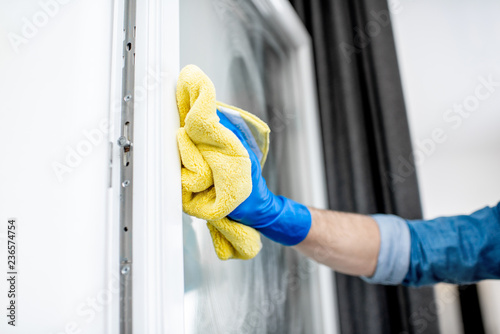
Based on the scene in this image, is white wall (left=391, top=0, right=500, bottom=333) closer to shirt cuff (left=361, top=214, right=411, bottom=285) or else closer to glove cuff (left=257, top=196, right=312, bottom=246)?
shirt cuff (left=361, top=214, right=411, bottom=285)

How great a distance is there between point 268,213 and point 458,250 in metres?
0.49

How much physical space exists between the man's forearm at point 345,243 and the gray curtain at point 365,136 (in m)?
0.34

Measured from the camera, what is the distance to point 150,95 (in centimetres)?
44

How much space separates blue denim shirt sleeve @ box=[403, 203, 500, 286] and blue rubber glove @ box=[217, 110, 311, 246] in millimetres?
318

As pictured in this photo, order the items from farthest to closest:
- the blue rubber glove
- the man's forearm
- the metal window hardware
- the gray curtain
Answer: the gray curtain < the man's forearm < the blue rubber glove < the metal window hardware

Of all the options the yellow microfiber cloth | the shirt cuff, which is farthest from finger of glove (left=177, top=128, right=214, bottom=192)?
the shirt cuff

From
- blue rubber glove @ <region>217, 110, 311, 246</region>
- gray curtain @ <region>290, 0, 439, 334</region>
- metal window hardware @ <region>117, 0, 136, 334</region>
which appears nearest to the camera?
metal window hardware @ <region>117, 0, 136, 334</region>

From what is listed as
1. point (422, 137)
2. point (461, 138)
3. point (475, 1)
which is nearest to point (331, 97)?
point (422, 137)

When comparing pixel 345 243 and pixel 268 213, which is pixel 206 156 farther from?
pixel 345 243

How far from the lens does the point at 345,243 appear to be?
0.76m

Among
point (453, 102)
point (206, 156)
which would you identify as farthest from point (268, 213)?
point (453, 102)

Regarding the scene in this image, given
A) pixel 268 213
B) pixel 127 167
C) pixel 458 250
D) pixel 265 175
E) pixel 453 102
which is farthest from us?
pixel 453 102

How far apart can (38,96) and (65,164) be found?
8 centimetres

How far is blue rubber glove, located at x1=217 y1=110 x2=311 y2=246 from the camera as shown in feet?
1.73
